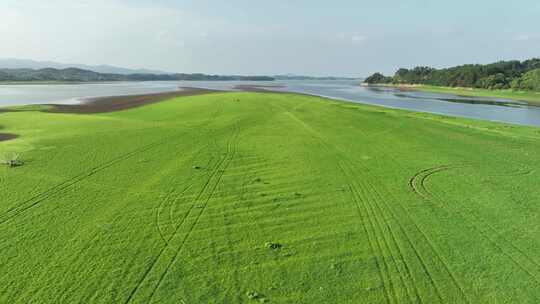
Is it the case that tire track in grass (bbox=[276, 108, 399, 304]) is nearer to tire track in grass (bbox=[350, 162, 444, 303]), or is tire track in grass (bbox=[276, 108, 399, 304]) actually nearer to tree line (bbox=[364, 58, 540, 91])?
tire track in grass (bbox=[350, 162, 444, 303])

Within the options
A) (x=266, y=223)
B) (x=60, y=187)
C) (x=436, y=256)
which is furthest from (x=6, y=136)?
(x=436, y=256)

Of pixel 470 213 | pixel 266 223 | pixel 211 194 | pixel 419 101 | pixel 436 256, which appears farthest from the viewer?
pixel 419 101

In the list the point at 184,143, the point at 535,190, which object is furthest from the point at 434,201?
the point at 184,143

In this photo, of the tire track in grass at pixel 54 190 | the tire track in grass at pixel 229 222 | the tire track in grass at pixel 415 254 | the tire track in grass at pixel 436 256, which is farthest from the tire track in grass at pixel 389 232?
the tire track in grass at pixel 54 190

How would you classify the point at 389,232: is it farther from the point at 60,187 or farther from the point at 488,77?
the point at 488,77

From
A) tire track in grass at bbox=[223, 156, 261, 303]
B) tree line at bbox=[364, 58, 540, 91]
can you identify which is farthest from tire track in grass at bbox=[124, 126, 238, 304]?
tree line at bbox=[364, 58, 540, 91]

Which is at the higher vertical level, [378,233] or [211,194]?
[211,194]
